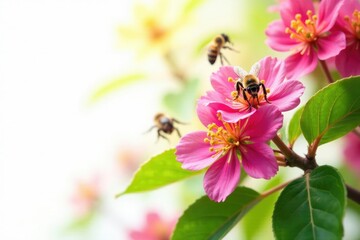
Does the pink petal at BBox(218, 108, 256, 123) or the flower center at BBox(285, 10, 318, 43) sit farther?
the flower center at BBox(285, 10, 318, 43)

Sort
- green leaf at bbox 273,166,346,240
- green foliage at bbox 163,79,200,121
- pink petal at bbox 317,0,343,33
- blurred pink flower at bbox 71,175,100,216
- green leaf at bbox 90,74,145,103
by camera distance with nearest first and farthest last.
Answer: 1. green leaf at bbox 273,166,346,240
2. pink petal at bbox 317,0,343,33
3. green foliage at bbox 163,79,200,121
4. green leaf at bbox 90,74,145,103
5. blurred pink flower at bbox 71,175,100,216

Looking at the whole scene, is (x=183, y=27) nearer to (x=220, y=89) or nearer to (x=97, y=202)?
(x=97, y=202)

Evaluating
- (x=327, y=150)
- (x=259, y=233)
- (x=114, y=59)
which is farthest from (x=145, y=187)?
A: (x=114, y=59)

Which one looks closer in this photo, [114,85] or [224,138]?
[224,138]

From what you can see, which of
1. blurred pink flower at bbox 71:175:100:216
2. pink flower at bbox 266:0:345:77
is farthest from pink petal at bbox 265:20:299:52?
blurred pink flower at bbox 71:175:100:216

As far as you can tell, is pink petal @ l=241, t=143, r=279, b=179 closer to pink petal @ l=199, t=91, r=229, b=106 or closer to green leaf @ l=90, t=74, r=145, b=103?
pink petal @ l=199, t=91, r=229, b=106

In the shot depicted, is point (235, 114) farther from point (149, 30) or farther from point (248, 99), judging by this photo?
point (149, 30)

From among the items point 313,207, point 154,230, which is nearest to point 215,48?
point 313,207
